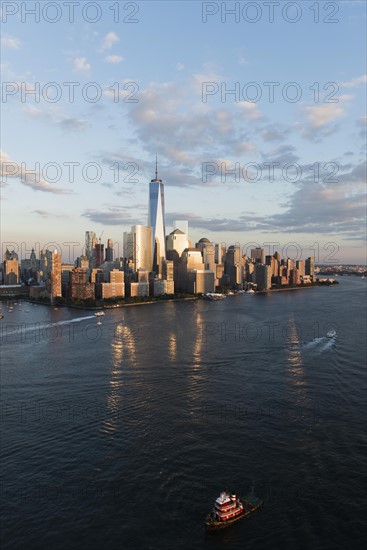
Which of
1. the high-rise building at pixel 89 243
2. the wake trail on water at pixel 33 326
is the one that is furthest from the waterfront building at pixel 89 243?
the wake trail on water at pixel 33 326

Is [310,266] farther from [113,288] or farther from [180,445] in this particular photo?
[180,445]

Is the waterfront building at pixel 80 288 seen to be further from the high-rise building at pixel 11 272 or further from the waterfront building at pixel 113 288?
the high-rise building at pixel 11 272

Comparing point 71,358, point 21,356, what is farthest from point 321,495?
point 21,356

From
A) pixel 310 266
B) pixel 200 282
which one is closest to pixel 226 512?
pixel 200 282

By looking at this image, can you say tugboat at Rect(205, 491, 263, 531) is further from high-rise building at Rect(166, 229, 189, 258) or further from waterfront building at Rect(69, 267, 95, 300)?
high-rise building at Rect(166, 229, 189, 258)

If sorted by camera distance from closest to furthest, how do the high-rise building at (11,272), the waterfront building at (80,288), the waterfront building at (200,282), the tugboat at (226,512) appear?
the tugboat at (226,512) → the waterfront building at (80,288) → the waterfront building at (200,282) → the high-rise building at (11,272)

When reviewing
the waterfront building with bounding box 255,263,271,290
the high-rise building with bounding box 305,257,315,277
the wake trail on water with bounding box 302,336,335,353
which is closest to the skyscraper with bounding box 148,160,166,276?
the waterfront building with bounding box 255,263,271,290
